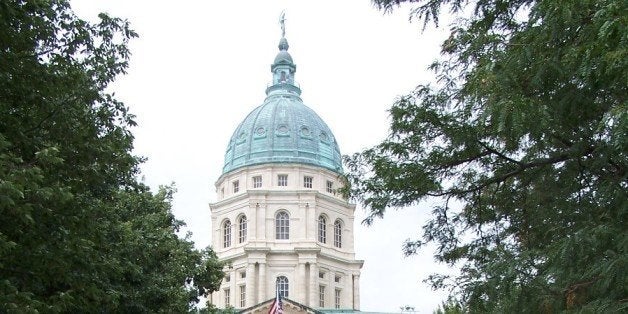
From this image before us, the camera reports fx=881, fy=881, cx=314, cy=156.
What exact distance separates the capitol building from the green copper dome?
0.09 metres

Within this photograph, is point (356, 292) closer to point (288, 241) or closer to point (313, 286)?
point (313, 286)

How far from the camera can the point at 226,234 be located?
78.6m

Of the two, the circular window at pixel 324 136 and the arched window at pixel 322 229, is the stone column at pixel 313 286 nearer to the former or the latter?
the arched window at pixel 322 229

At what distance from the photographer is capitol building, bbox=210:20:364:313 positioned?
74875 mm

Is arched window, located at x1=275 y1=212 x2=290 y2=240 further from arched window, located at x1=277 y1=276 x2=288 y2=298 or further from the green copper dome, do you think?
the green copper dome

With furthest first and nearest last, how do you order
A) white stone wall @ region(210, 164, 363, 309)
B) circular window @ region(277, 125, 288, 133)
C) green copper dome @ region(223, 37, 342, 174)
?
circular window @ region(277, 125, 288, 133) < green copper dome @ region(223, 37, 342, 174) < white stone wall @ region(210, 164, 363, 309)

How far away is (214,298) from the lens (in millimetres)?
76750

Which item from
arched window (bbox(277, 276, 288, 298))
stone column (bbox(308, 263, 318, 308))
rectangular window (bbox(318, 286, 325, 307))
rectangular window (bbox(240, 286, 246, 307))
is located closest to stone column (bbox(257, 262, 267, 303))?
arched window (bbox(277, 276, 288, 298))

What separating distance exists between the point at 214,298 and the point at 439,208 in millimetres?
65211

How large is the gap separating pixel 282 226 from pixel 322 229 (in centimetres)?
364

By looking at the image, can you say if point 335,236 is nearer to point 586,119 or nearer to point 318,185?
point 318,185

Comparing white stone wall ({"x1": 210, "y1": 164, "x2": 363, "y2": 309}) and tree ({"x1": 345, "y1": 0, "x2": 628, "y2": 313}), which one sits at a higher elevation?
white stone wall ({"x1": 210, "y1": 164, "x2": 363, "y2": 309})

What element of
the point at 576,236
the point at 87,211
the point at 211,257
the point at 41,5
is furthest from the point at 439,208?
the point at 211,257

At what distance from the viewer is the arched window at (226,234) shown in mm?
78062
